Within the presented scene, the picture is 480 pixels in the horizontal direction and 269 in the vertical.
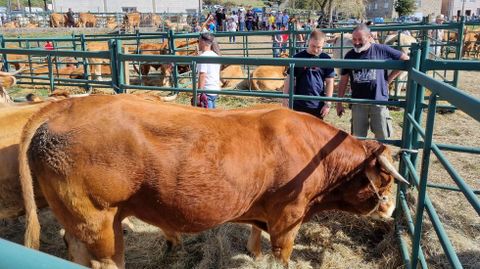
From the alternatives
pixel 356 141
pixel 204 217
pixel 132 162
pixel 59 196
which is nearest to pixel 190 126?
pixel 132 162

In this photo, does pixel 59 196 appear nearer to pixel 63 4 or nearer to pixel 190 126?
pixel 190 126

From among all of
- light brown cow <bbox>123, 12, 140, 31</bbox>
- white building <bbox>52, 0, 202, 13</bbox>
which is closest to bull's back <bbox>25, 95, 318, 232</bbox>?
light brown cow <bbox>123, 12, 140, 31</bbox>

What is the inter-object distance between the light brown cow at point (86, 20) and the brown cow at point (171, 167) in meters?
40.1

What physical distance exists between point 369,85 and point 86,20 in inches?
1573

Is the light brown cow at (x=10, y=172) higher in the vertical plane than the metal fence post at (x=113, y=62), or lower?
lower

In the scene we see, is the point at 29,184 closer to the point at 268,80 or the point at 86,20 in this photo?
the point at 268,80

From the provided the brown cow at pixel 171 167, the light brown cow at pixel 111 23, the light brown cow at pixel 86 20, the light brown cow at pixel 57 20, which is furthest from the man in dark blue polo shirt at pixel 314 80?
the light brown cow at pixel 86 20

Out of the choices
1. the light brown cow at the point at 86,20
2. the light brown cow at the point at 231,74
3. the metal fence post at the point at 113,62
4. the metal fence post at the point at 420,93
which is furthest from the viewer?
the light brown cow at the point at 86,20

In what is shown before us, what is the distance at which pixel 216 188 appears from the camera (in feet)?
9.97

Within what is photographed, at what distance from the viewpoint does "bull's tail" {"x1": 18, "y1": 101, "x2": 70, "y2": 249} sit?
261 cm

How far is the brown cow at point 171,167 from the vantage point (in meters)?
2.79

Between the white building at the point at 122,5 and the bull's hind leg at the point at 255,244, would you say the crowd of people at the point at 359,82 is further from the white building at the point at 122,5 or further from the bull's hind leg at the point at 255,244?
the white building at the point at 122,5

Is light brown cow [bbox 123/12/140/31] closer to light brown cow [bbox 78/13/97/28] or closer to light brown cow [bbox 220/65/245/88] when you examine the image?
light brown cow [bbox 78/13/97/28]

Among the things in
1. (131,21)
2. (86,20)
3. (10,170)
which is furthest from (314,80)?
(86,20)
